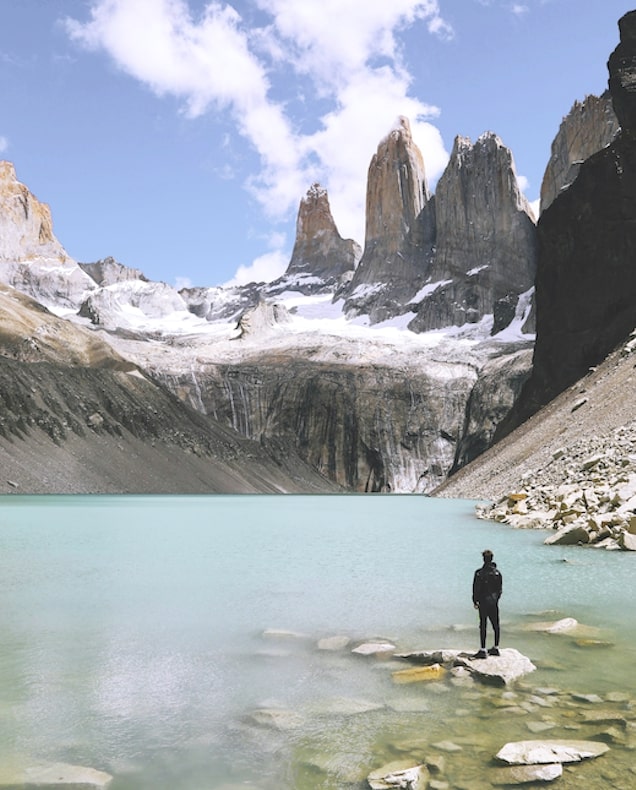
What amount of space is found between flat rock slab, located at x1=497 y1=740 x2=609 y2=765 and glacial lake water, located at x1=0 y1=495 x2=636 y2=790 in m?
0.16

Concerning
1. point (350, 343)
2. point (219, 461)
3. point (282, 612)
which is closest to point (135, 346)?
point (350, 343)

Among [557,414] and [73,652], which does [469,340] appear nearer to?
[557,414]

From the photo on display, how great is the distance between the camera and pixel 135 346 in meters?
148

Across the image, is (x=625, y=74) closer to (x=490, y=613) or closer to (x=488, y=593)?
(x=488, y=593)

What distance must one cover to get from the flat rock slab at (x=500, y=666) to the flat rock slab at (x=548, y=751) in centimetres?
182

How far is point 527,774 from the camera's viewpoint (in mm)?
5488

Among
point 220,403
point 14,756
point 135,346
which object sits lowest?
point 14,756

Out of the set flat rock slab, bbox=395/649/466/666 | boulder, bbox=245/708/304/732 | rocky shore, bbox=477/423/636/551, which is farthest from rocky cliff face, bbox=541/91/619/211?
boulder, bbox=245/708/304/732

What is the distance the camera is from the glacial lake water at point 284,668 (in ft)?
19.4

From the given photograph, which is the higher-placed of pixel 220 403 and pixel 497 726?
pixel 220 403

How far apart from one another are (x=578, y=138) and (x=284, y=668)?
14863 cm

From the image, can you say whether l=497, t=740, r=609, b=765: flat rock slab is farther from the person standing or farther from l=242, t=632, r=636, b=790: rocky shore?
the person standing

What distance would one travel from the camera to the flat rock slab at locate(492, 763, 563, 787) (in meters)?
5.41

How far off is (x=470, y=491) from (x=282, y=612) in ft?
139
